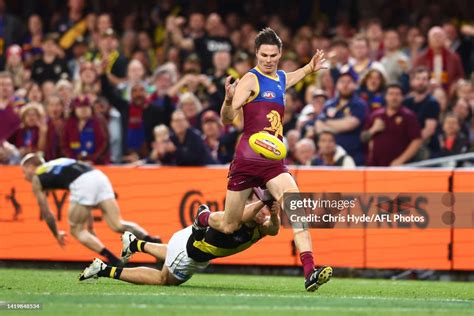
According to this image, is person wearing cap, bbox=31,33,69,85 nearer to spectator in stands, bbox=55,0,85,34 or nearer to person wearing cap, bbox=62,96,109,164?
spectator in stands, bbox=55,0,85,34

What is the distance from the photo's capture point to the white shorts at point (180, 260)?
40.6 feet

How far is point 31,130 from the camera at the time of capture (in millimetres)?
18844

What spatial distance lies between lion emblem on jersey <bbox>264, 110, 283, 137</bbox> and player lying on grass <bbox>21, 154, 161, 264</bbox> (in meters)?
3.91

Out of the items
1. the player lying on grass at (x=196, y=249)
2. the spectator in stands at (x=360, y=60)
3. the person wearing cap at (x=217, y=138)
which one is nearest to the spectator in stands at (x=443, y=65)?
the spectator in stands at (x=360, y=60)

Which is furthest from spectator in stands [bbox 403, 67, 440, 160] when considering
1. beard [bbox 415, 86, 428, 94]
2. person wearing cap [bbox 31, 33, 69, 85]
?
person wearing cap [bbox 31, 33, 69, 85]

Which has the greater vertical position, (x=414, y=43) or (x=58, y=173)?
(x=414, y=43)

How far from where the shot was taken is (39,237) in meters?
17.1

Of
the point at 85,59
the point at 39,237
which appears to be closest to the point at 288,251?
the point at 39,237

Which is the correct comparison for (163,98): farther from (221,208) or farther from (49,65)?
(221,208)

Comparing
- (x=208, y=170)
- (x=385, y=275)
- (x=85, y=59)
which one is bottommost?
(x=385, y=275)

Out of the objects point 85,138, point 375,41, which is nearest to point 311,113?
point 375,41

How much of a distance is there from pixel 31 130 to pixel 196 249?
23.8ft

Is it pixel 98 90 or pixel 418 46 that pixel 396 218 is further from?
pixel 98 90

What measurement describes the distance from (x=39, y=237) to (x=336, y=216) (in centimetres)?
439
